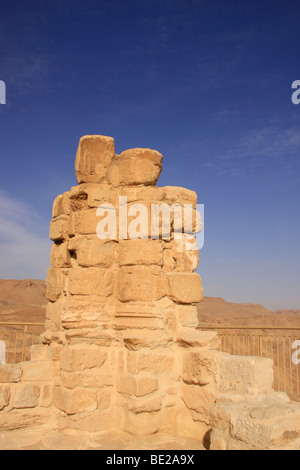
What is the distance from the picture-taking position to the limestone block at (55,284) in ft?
16.2

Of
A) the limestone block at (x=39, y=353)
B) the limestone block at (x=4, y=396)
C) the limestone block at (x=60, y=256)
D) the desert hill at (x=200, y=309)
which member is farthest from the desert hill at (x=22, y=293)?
the limestone block at (x=4, y=396)

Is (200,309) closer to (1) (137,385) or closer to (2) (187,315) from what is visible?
(2) (187,315)

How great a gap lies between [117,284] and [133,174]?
4.41 ft

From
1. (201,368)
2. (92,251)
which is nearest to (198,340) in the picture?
(201,368)

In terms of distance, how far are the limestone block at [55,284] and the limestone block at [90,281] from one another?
0.86 feet

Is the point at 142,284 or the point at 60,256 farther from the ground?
A: the point at 60,256

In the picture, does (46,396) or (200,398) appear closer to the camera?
(200,398)

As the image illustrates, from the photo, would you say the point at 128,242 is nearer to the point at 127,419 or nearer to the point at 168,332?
the point at 168,332

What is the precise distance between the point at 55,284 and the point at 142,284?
46.9 inches

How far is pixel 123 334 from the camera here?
14.9 ft

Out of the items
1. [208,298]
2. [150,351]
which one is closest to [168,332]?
[150,351]

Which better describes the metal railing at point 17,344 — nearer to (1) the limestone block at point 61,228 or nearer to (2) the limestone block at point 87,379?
(1) the limestone block at point 61,228

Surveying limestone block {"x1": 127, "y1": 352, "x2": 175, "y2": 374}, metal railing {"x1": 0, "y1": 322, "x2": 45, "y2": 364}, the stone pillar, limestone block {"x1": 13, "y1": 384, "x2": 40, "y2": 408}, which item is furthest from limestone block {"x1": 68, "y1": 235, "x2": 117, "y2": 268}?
metal railing {"x1": 0, "y1": 322, "x2": 45, "y2": 364}

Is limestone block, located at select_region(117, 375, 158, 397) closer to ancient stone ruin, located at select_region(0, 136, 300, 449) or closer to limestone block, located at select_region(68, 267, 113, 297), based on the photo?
ancient stone ruin, located at select_region(0, 136, 300, 449)
